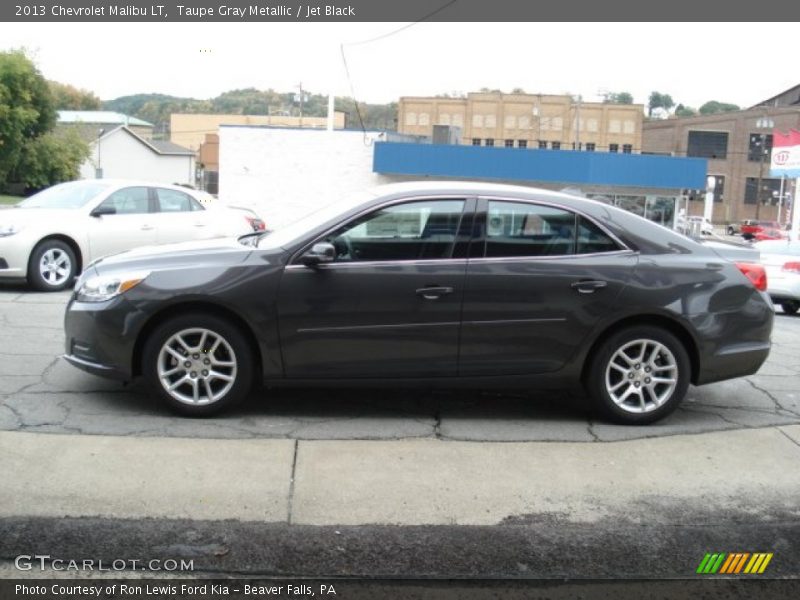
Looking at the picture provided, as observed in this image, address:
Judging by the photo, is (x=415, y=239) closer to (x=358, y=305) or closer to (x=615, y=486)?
(x=358, y=305)

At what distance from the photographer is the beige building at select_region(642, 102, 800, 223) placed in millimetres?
88250

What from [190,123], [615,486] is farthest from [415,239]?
[190,123]

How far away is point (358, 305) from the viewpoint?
16.9ft

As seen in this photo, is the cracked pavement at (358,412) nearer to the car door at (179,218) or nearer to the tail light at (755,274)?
the tail light at (755,274)

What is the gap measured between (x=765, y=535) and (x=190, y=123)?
96.3m

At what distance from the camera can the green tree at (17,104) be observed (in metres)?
47.6

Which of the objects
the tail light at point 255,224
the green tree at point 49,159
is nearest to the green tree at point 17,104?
the green tree at point 49,159

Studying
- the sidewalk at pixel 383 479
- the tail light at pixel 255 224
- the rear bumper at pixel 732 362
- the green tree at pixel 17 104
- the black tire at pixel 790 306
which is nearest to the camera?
the sidewalk at pixel 383 479

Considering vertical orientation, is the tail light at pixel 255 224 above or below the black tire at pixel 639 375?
above

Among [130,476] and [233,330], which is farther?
[233,330]

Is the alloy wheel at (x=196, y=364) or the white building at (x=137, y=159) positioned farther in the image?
the white building at (x=137, y=159)

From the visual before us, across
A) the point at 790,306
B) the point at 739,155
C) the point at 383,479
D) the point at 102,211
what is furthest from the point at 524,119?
the point at 383,479

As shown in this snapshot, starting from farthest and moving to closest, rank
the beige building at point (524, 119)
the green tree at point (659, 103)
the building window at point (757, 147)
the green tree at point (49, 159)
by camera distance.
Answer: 1. the green tree at point (659, 103)
2. the building window at point (757, 147)
3. the beige building at point (524, 119)
4. the green tree at point (49, 159)

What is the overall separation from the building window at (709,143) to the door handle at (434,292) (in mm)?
93329
